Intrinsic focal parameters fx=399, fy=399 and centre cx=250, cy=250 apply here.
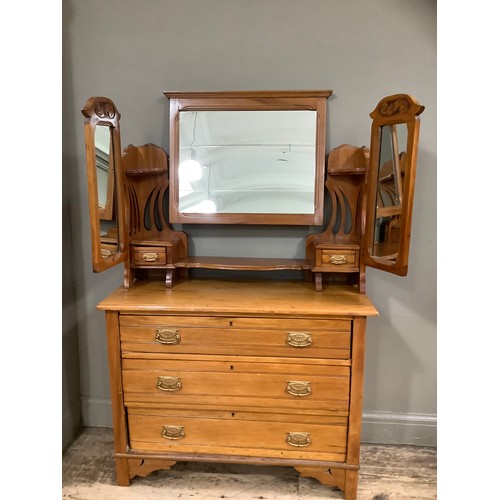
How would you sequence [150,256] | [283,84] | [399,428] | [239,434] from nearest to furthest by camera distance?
1. [239,434]
2. [150,256]
3. [283,84]
4. [399,428]

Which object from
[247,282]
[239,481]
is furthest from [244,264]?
[239,481]

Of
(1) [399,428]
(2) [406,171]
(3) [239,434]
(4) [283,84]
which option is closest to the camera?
(2) [406,171]

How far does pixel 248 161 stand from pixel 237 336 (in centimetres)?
89

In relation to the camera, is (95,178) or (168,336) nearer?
(95,178)

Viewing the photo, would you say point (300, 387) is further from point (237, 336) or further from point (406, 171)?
point (406, 171)

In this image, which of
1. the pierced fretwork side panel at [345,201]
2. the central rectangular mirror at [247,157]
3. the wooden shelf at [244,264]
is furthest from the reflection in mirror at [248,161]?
the wooden shelf at [244,264]

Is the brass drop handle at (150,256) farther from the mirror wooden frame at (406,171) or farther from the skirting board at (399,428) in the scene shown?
the skirting board at (399,428)

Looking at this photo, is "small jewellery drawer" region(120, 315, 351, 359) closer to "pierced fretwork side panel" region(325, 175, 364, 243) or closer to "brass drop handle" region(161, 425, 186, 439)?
"brass drop handle" region(161, 425, 186, 439)

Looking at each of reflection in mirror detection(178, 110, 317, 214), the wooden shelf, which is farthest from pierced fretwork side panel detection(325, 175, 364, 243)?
the wooden shelf

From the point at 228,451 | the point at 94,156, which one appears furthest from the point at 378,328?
the point at 94,156

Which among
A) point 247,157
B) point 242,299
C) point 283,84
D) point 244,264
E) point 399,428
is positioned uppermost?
point 283,84

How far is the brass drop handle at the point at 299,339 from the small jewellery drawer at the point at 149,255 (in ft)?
2.34

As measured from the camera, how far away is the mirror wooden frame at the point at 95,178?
160 cm

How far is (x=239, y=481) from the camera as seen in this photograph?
200cm
